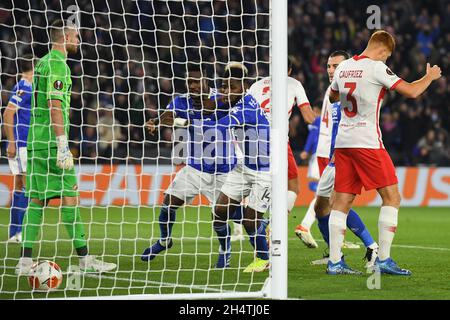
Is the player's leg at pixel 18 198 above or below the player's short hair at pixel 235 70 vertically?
below

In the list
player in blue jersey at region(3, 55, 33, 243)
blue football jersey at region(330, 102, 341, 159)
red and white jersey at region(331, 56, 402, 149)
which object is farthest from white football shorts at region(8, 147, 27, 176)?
red and white jersey at region(331, 56, 402, 149)

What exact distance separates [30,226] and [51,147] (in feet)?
2.20

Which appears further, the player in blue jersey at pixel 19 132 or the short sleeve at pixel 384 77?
the player in blue jersey at pixel 19 132

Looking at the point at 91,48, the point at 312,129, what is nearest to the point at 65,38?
the point at 312,129

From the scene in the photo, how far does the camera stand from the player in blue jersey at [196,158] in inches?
330

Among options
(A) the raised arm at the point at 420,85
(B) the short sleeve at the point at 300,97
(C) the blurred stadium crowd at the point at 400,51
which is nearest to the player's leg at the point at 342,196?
(A) the raised arm at the point at 420,85

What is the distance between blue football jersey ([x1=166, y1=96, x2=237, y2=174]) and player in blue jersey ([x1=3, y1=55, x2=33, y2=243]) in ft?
6.07

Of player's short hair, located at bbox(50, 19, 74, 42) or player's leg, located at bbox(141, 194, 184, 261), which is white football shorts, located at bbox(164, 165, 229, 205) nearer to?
player's leg, located at bbox(141, 194, 184, 261)

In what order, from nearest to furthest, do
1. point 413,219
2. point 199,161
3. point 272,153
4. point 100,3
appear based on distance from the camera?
point 272,153 < point 199,161 < point 413,219 < point 100,3

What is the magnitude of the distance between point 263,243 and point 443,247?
3235mm

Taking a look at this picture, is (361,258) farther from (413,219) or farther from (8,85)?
(8,85)

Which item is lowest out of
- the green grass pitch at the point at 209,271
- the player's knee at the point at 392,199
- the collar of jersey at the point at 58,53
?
the green grass pitch at the point at 209,271

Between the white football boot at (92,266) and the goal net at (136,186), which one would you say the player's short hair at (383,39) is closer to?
the goal net at (136,186)

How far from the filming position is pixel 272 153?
6.52 meters
